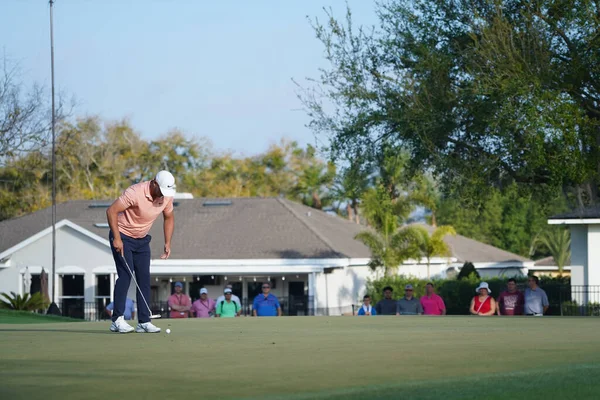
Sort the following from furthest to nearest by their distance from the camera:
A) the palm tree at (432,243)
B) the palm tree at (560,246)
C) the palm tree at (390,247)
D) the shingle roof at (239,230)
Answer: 1. the palm tree at (560,246)
2. the palm tree at (432,243)
3. the palm tree at (390,247)
4. the shingle roof at (239,230)

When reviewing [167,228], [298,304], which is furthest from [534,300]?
[298,304]

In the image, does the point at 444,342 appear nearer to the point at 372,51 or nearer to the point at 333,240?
the point at 372,51

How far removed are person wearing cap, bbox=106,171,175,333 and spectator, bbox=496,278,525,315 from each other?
10852 millimetres

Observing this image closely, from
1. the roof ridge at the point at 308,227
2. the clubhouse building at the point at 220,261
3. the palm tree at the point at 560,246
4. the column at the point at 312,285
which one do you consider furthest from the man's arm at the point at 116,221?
the palm tree at the point at 560,246

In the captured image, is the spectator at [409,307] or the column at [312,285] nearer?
the spectator at [409,307]

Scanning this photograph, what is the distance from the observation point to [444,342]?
8266 millimetres

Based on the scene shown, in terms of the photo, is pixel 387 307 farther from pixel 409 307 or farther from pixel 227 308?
pixel 227 308

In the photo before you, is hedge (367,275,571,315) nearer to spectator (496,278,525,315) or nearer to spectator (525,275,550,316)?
spectator (496,278,525,315)

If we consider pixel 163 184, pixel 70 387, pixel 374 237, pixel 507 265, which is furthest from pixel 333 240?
pixel 70 387

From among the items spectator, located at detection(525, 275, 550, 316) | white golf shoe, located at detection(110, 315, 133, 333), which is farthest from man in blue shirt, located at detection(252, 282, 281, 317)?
white golf shoe, located at detection(110, 315, 133, 333)

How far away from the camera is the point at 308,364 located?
6559 mm

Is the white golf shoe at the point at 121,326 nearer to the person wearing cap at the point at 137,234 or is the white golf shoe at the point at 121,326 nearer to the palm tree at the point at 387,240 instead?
the person wearing cap at the point at 137,234

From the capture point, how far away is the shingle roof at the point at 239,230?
42.4m

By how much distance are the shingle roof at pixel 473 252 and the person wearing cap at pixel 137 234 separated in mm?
43975
